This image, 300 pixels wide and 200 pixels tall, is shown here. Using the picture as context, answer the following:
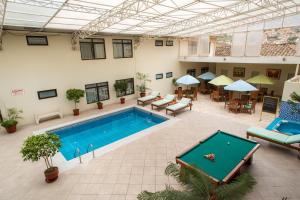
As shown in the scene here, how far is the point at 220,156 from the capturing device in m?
5.14

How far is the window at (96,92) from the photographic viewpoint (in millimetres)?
12040

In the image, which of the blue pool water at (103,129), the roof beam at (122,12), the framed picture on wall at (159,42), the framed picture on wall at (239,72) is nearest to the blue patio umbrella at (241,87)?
the blue pool water at (103,129)

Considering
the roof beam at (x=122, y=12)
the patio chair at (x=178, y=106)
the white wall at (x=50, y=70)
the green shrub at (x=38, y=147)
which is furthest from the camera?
the patio chair at (x=178, y=106)

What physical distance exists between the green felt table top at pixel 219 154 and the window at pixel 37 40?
379 inches

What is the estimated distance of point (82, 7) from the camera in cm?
609

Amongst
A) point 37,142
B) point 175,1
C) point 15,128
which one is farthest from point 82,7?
point 15,128

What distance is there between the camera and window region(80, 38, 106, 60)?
11.2m

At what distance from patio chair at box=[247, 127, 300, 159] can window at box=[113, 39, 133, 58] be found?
988 centimetres

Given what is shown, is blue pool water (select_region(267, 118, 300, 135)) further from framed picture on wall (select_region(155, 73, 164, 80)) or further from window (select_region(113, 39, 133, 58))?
window (select_region(113, 39, 133, 58))

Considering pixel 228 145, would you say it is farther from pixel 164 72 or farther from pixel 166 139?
pixel 164 72

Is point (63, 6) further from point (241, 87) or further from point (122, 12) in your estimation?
point (241, 87)

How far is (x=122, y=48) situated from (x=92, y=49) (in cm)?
238

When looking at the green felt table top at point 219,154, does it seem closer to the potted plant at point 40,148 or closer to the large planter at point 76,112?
the potted plant at point 40,148

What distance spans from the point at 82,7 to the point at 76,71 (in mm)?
5750
